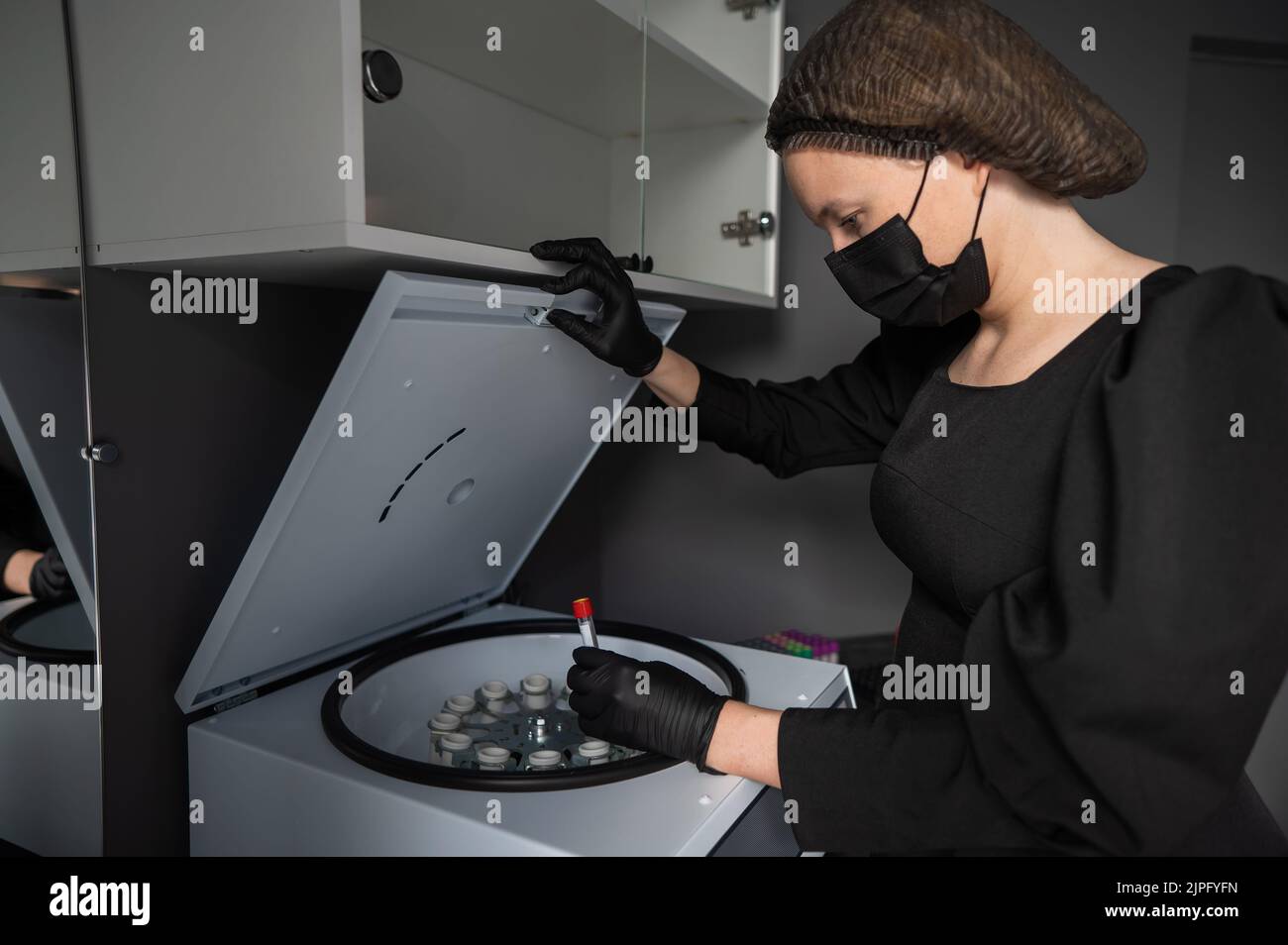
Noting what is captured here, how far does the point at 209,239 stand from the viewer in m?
0.91

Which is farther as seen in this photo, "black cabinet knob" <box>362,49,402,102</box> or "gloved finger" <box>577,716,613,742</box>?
"gloved finger" <box>577,716,613,742</box>

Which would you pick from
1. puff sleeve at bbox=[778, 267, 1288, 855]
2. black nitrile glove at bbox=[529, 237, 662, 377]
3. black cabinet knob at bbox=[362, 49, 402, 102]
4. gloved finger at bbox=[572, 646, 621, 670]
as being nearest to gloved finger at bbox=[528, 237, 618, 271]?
black nitrile glove at bbox=[529, 237, 662, 377]

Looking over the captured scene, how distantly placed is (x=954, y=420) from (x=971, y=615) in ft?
0.83

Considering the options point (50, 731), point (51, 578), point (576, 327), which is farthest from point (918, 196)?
point (50, 731)

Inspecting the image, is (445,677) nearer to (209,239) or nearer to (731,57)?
(209,239)

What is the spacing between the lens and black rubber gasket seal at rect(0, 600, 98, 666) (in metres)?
1.05

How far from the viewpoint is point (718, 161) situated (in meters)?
1.90

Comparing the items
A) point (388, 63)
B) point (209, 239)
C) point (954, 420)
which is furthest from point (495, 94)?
point (954, 420)

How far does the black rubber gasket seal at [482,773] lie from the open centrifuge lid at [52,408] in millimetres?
395

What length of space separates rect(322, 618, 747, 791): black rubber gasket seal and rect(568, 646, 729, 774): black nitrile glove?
0.03 metres

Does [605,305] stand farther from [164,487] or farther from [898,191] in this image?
[164,487]

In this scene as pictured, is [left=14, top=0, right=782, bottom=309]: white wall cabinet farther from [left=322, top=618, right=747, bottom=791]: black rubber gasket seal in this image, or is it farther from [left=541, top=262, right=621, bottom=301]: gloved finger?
[left=322, top=618, right=747, bottom=791]: black rubber gasket seal

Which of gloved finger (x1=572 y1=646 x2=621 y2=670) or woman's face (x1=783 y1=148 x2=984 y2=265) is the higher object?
woman's face (x1=783 y1=148 x2=984 y2=265)

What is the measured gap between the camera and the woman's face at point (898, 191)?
101 cm
